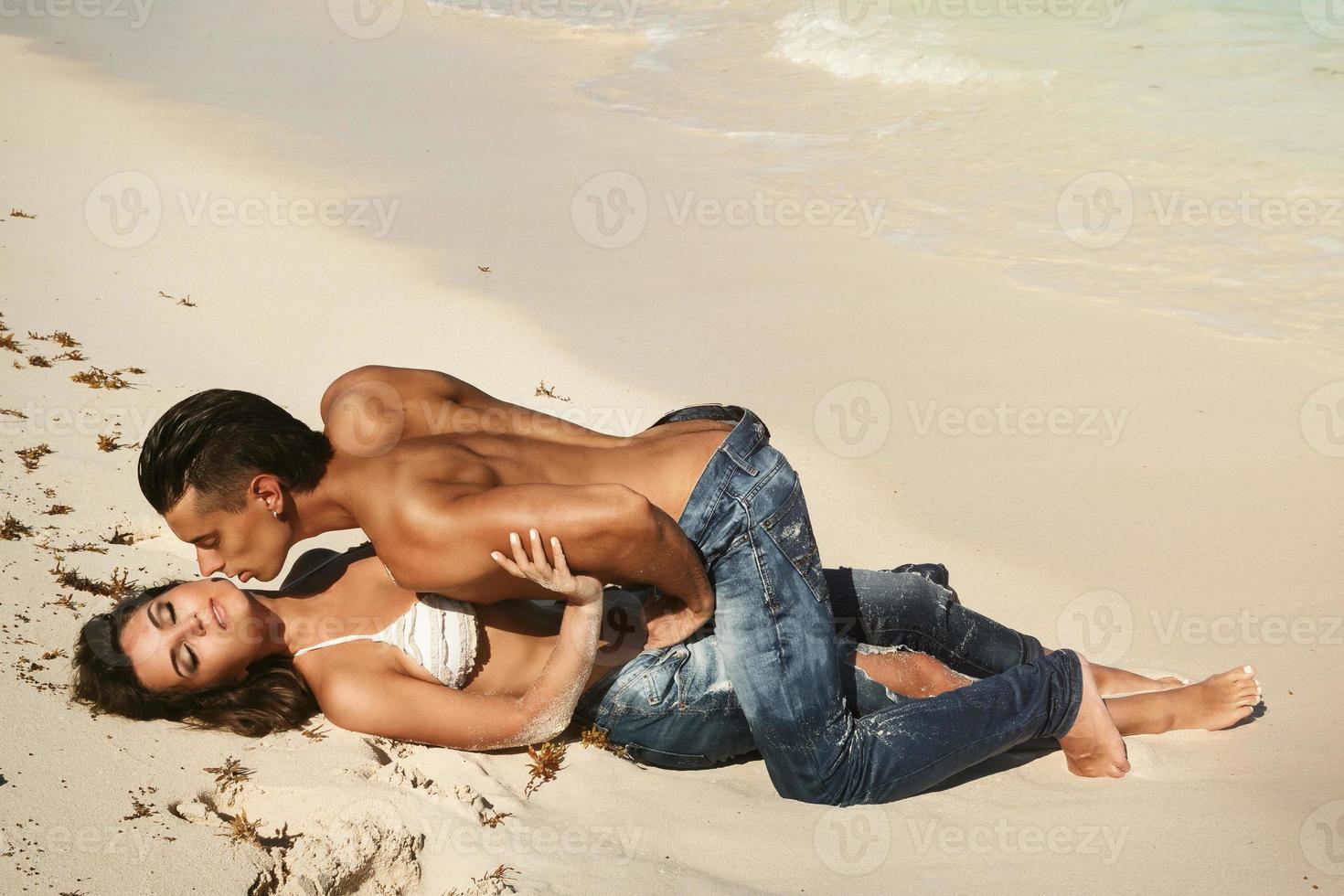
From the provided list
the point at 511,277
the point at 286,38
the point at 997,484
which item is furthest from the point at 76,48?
the point at 997,484

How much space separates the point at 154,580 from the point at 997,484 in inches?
139

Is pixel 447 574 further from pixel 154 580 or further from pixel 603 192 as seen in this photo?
pixel 603 192

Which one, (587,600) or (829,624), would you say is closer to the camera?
(587,600)

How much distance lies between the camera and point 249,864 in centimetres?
287
